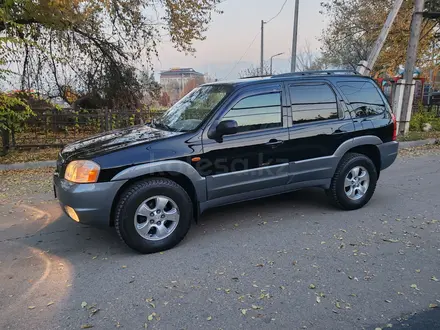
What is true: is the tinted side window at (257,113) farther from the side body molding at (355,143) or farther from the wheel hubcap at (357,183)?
the wheel hubcap at (357,183)

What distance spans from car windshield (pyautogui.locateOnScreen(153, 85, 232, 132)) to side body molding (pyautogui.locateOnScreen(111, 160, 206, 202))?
1.61 feet

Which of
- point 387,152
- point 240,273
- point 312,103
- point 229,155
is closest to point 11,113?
point 229,155

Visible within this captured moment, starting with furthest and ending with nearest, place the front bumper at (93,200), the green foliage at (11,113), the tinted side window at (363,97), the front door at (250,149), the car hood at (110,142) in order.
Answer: the green foliage at (11,113) → the tinted side window at (363,97) → the front door at (250,149) → the car hood at (110,142) → the front bumper at (93,200)

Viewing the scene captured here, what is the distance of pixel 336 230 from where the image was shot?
14.2 feet

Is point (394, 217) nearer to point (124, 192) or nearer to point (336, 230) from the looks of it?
point (336, 230)

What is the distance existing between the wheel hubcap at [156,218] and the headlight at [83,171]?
57 cm

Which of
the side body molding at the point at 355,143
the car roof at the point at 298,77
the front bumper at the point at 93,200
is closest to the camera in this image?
the front bumper at the point at 93,200

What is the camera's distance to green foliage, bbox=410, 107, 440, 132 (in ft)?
44.6

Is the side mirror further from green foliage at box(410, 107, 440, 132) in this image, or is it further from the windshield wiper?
green foliage at box(410, 107, 440, 132)

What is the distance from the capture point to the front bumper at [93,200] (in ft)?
11.5

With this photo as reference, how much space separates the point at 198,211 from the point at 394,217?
8.77 feet

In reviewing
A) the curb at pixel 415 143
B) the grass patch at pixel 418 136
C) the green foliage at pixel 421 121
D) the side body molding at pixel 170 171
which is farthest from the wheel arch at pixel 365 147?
the green foliage at pixel 421 121

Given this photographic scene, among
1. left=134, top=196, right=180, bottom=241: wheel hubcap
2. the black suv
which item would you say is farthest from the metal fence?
left=134, top=196, right=180, bottom=241: wheel hubcap

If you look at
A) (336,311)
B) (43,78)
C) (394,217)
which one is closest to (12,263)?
(336,311)
